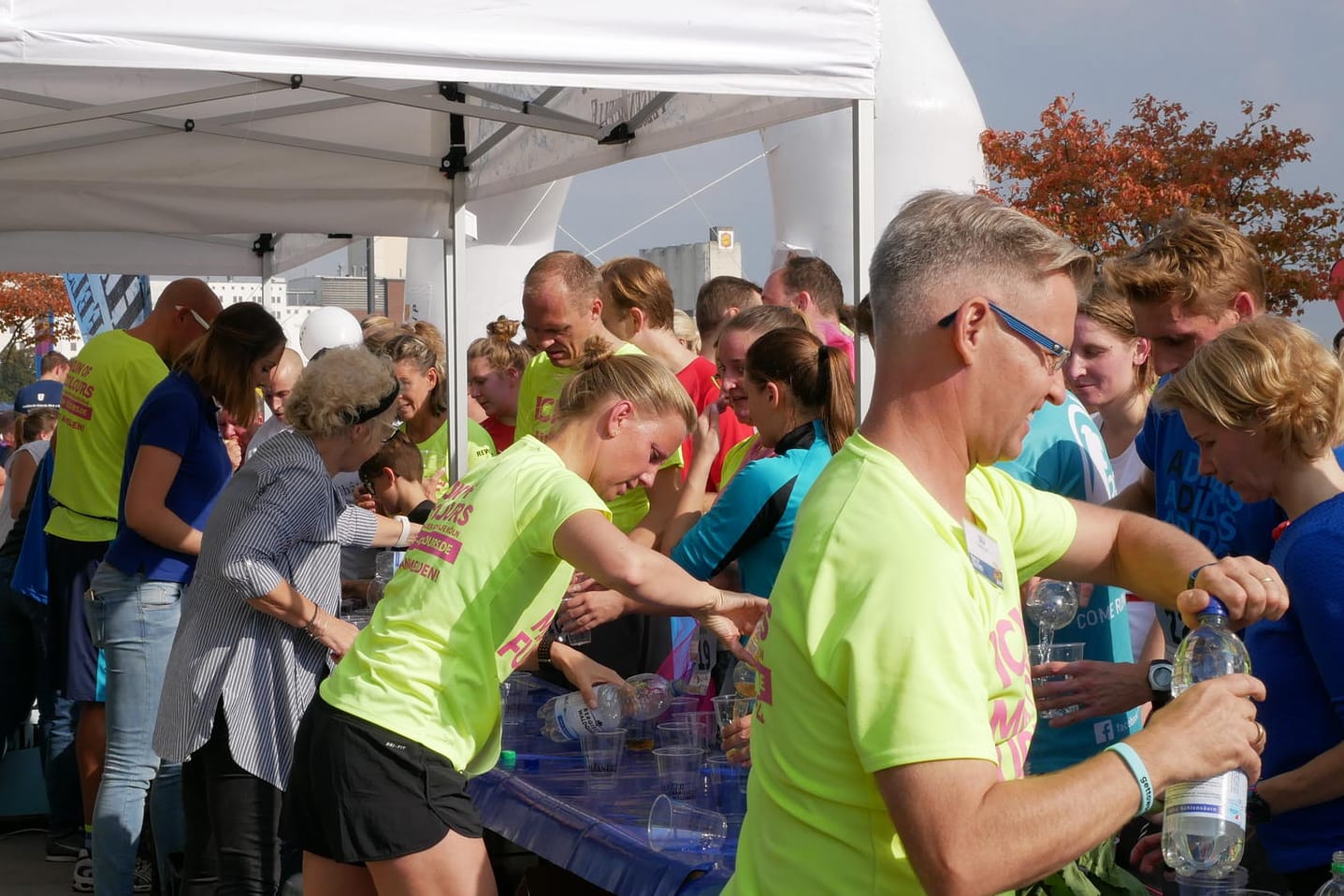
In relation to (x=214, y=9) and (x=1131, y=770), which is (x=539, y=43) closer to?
(x=214, y=9)

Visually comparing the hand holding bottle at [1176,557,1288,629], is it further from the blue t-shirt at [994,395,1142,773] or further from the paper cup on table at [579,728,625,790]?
the paper cup on table at [579,728,625,790]

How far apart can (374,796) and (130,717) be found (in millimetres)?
2292

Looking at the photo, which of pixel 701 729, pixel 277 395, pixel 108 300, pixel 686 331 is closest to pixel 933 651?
pixel 701 729

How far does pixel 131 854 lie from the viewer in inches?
179

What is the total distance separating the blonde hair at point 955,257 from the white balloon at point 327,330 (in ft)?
23.6

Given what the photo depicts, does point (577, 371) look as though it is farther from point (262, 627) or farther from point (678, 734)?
point (678, 734)

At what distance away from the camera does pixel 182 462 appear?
434 cm

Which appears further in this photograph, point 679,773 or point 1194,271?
point 679,773

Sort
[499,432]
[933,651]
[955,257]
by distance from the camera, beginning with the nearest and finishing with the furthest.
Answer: [933,651]
[955,257]
[499,432]

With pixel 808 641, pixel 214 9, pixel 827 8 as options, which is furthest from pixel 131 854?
pixel 808 641

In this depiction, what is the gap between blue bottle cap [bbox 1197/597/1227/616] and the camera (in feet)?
5.83

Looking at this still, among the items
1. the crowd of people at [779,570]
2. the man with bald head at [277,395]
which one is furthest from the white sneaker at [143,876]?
the man with bald head at [277,395]

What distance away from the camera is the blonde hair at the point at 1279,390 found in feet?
7.38

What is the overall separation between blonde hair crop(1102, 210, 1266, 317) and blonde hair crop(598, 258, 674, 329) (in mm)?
2585
